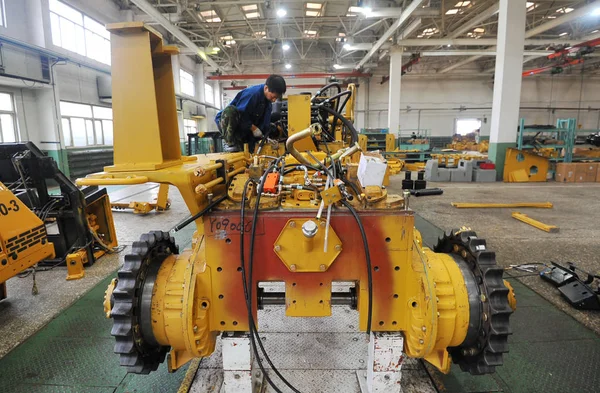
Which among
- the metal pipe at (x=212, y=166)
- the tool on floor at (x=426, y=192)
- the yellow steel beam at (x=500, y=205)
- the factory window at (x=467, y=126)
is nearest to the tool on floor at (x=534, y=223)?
the yellow steel beam at (x=500, y=205)

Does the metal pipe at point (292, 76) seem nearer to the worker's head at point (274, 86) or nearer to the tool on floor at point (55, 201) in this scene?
the tool on floor at point (55, 201)

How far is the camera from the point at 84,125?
1223cm

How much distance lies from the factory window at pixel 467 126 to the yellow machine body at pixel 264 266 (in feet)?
88.9

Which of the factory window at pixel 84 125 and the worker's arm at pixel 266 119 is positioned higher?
the factory window at pixel 84 125

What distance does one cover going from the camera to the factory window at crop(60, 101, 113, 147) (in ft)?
36.8

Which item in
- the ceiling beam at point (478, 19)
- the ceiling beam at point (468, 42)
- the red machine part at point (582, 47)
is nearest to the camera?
the ceiling beam at point (478, 19)

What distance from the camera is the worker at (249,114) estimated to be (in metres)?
2.80

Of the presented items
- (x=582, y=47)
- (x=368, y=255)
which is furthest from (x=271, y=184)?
(x=582, y=47)

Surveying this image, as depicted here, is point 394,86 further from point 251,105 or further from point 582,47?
point 251,105

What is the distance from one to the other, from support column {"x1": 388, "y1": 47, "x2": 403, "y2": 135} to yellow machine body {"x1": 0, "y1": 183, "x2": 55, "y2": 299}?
16.5 m

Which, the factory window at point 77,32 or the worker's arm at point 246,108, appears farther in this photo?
the factory window at point 77,32

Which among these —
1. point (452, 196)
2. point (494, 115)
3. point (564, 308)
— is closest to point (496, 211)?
point (452, 196)

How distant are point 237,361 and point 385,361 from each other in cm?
81

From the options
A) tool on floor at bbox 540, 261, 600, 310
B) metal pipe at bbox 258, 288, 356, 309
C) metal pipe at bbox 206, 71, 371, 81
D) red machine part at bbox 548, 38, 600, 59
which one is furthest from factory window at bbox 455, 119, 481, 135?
metal pipe at bbox 258, 288, 356, 309
